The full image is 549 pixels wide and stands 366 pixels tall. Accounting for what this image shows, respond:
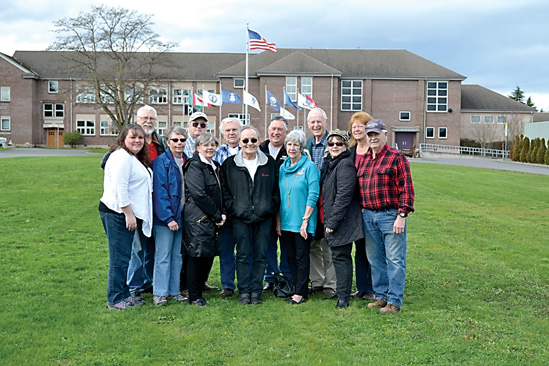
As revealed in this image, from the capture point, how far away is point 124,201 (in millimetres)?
5754

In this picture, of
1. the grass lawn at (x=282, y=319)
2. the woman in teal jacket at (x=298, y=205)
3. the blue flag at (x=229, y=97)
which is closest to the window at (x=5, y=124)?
the blue flag at (x=229, y=97)

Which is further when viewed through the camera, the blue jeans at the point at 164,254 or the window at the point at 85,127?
the window at the point at 85,127

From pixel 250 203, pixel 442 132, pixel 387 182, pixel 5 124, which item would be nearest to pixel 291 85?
pixel 442 132

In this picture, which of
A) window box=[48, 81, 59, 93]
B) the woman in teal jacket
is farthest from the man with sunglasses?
window box=[48, 81, 59, 93]

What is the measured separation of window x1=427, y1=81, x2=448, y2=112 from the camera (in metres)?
56.8

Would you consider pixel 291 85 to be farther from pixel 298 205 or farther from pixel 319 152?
pixel 298 205

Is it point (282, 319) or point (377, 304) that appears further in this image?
point (377, 304)

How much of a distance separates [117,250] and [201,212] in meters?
1.05

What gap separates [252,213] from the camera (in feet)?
20.9

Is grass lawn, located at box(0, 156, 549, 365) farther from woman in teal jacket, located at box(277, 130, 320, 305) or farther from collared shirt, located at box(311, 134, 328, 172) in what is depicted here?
collared shirt, located at box(311, 134, 328, 172)

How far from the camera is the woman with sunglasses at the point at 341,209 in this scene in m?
6.12

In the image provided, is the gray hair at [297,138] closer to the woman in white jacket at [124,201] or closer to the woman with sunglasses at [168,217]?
the woman with sunglasses at [168,217]

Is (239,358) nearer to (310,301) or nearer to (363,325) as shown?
(363,325)

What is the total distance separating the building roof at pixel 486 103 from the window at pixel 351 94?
14141 millimetres
